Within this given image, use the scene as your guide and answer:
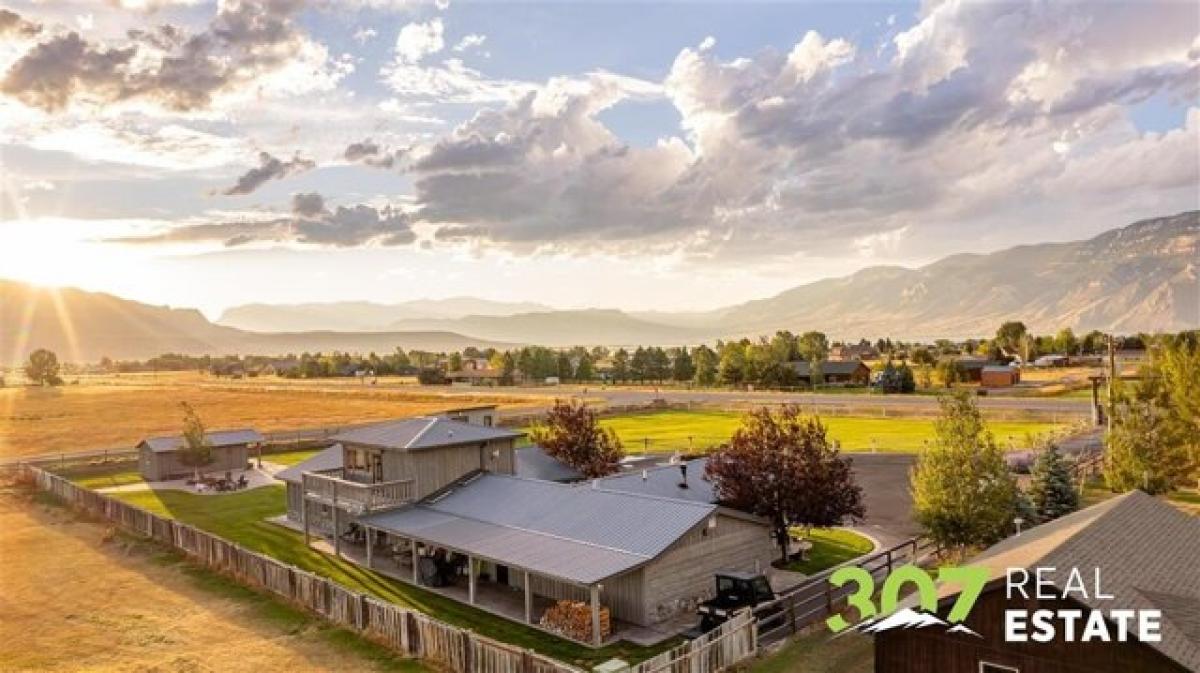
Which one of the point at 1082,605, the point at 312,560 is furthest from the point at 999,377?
the point at 1082,605

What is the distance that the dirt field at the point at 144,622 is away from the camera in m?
25.0

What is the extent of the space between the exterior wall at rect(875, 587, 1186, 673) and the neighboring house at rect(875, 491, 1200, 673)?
0.07 feet

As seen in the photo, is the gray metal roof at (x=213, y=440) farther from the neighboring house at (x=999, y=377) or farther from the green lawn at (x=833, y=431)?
the neighboring house at (x=999, y=377)

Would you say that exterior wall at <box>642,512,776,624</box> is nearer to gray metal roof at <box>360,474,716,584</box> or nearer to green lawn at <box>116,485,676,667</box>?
gray metal roof at <box>360,474,716,584</box>

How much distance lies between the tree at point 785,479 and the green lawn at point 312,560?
8.72 meters

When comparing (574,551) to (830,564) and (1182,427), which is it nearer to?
(830,564)

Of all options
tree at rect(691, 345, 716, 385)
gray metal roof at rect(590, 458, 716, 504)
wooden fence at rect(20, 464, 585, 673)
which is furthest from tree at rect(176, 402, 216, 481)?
tree at rect(691, 345, 716, 385)

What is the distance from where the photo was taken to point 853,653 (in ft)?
77.1

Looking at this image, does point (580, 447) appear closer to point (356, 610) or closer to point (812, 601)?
point (812, 601)

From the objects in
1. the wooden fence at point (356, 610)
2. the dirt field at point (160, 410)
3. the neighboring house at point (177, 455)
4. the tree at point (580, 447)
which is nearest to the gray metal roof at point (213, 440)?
the neighboring house at point (177, 455)

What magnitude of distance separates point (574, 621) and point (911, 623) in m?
10.6

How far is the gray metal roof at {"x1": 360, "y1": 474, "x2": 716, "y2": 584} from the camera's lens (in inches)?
1041

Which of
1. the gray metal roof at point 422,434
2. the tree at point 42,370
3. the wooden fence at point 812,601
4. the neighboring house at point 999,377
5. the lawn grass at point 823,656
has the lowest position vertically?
the lawn grass at point 823,656

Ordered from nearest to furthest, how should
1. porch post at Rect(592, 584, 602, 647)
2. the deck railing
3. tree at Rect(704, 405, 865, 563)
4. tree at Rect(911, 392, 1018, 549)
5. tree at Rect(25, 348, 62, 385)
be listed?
porch post at Rect(592, 584, 602, 647)
tree at Rect(911, 392, 1018, 549)
tree at Rect(704, 405, 865, 563)
the deck railing
tree at Rect(25, 348, 62, 385)
